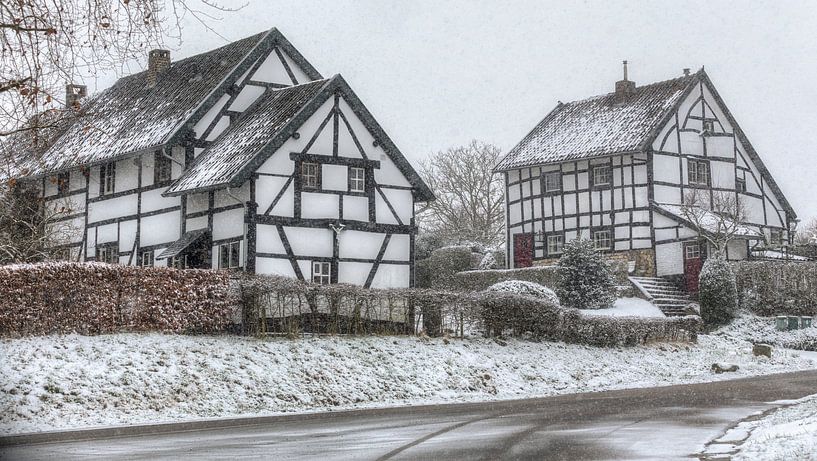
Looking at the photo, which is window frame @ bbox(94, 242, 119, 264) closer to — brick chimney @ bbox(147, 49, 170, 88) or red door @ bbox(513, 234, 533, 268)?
brick chimney @ bbox(147, 49, 170, 88)

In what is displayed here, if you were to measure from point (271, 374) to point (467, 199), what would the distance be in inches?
1857

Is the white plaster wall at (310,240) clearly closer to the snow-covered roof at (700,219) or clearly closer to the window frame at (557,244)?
the snow-covered roof at (700,219)

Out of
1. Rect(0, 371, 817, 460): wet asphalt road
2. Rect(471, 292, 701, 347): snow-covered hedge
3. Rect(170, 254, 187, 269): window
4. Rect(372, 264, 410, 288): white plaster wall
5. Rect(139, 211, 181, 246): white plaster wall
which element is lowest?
Rect(0, 371, 817, 460): wet asphalt road

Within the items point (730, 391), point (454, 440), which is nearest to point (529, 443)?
point (454, 440)

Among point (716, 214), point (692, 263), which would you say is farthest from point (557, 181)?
point (692, 263)

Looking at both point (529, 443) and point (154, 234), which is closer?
point (529, 443)

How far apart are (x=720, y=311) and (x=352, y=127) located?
14.3m

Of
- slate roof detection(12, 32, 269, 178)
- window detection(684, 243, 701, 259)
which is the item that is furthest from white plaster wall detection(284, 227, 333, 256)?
window detection(684, 243, 701, 259)

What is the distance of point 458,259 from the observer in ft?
152

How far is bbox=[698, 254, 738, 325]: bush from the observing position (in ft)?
118

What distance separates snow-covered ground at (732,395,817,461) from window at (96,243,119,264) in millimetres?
23717

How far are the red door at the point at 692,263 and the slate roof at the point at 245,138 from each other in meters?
17.4

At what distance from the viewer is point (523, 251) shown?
156 ft

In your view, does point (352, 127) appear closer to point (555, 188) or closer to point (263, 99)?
point (263, 99)
